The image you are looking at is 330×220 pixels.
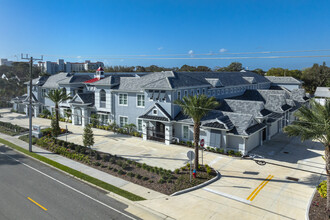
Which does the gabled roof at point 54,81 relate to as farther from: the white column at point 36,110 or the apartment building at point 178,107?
the white column at point 36,110

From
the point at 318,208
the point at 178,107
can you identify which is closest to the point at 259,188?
the point at 318,208

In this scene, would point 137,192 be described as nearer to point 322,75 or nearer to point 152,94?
point 152,94

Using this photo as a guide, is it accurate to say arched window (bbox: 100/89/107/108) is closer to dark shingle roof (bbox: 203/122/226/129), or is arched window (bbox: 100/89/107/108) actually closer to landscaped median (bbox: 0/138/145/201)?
landscaped median (bbox: 0/138/145/201)

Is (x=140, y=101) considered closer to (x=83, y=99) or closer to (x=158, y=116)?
(x=158, y=116)

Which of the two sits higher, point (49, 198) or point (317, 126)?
point (317, 126)

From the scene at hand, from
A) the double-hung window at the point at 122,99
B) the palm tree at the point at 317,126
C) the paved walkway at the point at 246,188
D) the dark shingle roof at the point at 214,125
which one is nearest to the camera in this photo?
the palm tree at the point at 317,126

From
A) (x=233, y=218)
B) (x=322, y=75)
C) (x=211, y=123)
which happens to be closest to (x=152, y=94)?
(x=211, y=123)

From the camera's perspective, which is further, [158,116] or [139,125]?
[139,125]

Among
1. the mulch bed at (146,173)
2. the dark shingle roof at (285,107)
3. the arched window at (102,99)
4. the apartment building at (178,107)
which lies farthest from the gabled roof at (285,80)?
the mulch bed at (146,173)
